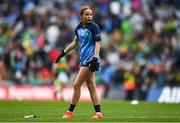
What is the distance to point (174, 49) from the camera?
33.8 meters

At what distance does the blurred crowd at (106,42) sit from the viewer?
33.7m

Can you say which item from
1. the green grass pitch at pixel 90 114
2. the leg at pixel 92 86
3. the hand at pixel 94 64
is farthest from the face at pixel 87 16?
→ the green grass pitch at pixel 90 114

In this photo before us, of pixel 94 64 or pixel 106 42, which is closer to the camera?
pixel 94 64

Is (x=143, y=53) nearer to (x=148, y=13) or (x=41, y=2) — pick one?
(x=148, y=13)

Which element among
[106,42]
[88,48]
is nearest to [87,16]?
[88,48]

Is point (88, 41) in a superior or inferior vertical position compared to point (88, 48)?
superior

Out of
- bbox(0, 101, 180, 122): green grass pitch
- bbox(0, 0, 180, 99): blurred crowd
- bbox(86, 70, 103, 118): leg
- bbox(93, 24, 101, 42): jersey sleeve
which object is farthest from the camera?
bbox(0, 0, 180, 99): blurred crowd

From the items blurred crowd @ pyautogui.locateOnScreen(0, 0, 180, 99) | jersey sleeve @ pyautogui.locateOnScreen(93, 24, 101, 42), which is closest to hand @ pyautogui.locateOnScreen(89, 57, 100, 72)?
jersey sleeve @ pyautogui.locateOnScreen(93, 24, 101, 42)

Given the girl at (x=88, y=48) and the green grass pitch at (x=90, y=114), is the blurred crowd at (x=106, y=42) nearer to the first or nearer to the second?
the green grass pitch at (x=90, y=114)

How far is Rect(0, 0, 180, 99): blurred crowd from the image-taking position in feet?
111

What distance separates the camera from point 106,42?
36375 millimetres

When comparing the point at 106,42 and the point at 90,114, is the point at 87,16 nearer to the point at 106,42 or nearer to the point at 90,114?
the point at 90,114

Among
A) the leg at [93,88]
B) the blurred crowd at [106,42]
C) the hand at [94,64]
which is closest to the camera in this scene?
the hand at [94,64]

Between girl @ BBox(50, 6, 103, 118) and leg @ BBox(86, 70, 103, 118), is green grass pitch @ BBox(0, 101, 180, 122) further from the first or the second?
girl @ BBox(50, 6, 103, 118)
